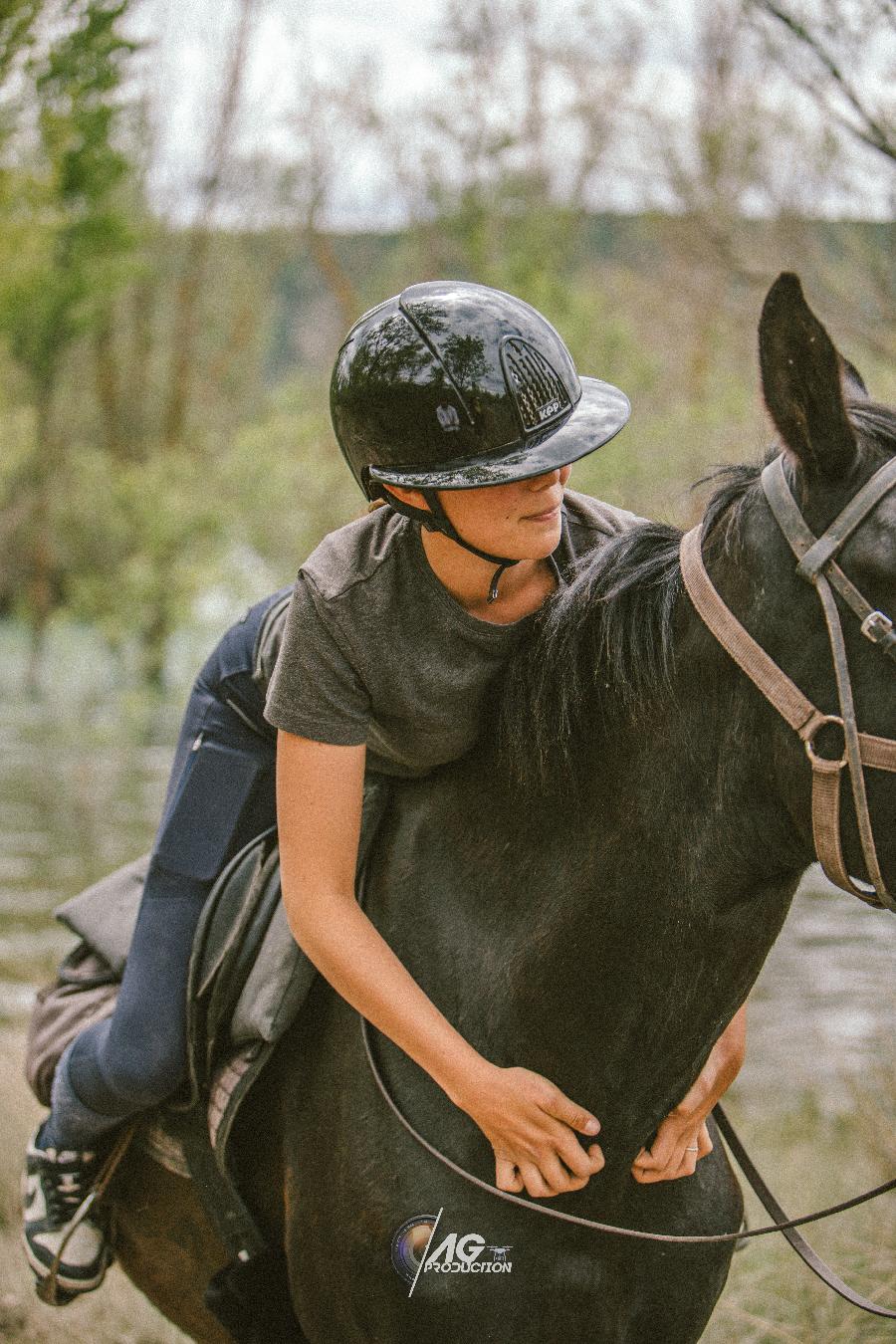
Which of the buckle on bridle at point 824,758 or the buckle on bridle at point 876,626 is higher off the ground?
the buckle on bridle at point 876,626

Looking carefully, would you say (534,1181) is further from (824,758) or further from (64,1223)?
(64,1223)

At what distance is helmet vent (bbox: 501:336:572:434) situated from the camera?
205 centimetres

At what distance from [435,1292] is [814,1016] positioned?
7293 millimetres

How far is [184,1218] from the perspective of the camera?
9.43 feet

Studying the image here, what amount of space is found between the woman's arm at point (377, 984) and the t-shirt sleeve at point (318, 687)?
27 mm

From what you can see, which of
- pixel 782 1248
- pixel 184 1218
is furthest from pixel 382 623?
pixel 782 1248

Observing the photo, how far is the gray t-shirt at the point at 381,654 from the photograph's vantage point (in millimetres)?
2098

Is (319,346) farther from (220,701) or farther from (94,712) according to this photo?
(220,701)

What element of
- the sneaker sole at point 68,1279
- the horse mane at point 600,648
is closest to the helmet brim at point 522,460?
the horse mane at point 600,648

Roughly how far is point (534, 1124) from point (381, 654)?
2.39 feet

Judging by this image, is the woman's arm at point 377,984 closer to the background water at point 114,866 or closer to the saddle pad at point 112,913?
the saddle pad at point 112,913

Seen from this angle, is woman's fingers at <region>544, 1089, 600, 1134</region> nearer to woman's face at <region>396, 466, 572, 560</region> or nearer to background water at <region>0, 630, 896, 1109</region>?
woman's face at <region>396, 466, 572, 560</region>

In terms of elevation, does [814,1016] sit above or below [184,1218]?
below

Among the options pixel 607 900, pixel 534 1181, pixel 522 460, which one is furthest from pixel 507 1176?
pixel 522 460
